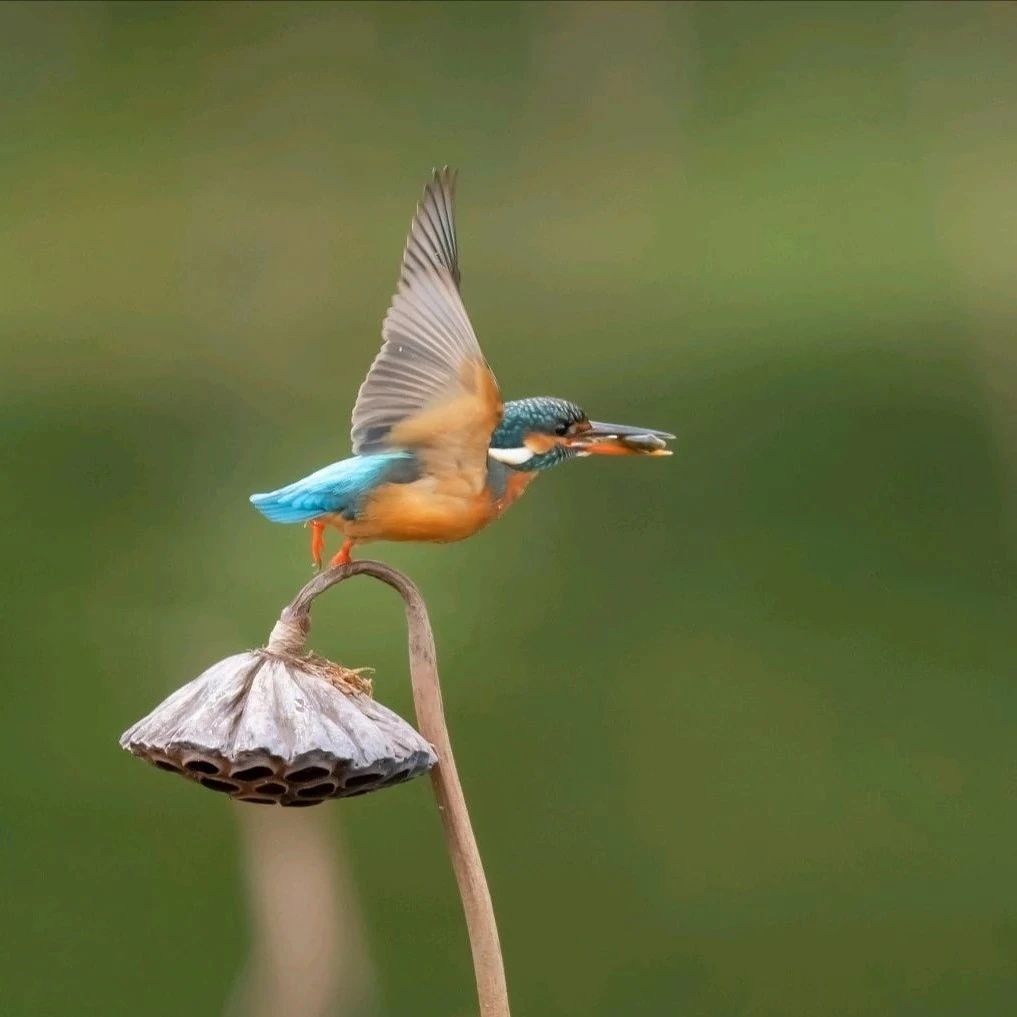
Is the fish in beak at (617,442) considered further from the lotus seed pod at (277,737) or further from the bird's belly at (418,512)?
the lotus seed pod at (277,737)

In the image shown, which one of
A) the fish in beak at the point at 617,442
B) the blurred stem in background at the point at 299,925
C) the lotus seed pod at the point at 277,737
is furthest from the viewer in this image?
the blurred stem in background at the point at 299,925

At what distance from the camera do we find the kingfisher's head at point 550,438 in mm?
815

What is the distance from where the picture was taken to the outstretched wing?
781 millimetres

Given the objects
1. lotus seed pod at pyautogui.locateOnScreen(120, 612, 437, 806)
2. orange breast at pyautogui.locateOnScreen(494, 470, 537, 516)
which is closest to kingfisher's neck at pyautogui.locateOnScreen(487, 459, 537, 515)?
orange breast at pyautogui.locateOnScreen(494, 470, 537, 516)

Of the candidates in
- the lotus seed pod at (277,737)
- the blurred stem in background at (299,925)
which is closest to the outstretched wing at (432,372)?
the lotus seed pod at (277,737)

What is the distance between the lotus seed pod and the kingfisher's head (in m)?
0.14

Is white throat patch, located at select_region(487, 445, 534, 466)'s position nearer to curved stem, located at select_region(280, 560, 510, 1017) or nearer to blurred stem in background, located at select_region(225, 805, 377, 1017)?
curved stem, located at select_region(280, 560, 510, 1017)

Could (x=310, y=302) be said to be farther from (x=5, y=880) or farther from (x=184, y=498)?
(x=5, y=880)

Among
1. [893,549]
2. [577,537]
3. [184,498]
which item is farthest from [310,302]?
[893,549]

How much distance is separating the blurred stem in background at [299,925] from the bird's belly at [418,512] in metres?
1.42

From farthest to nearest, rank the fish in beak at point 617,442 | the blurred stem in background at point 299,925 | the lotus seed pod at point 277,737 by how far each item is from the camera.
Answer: the blurred stem in background at point 299,925
the fish in beak at point 617,442
the lotus seed pod at point 277,737

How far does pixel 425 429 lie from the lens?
804 mm

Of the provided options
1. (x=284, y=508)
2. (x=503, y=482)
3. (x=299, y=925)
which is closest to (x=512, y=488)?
(x=503, y=482)

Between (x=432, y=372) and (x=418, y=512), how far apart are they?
7 cm
